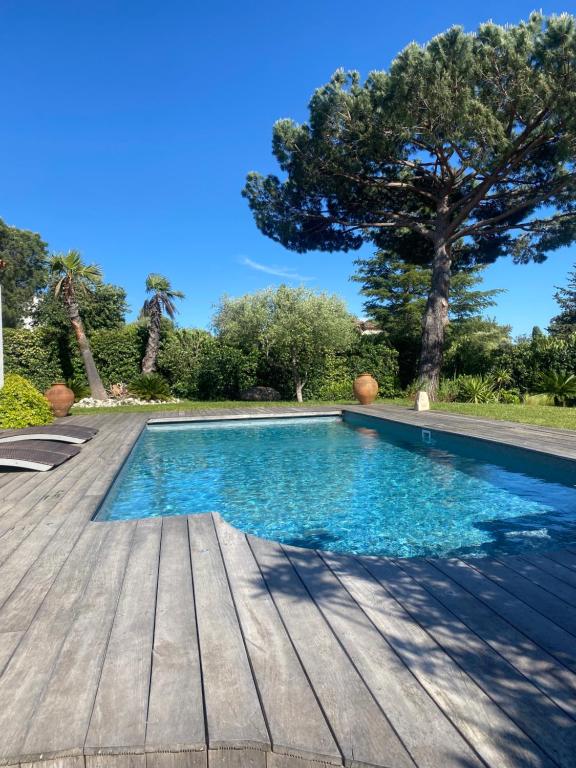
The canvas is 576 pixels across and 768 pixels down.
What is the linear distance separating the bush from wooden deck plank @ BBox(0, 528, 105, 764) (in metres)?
6.66

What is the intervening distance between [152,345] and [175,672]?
1537 cm

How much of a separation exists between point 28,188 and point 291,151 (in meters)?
16.3

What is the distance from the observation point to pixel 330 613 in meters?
2.06

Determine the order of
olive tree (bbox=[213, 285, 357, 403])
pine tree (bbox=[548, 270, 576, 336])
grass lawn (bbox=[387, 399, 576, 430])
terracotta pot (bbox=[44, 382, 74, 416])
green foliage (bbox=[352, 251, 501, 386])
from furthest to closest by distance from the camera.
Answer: pine tree (bbox=[548, 270, 576, 336])
green foliage (bbox=[352, 251, 501, 386])
olive tree (bbox=[213, 285, 357, 403])
terracotta pot (bbox=[44, 382, 74, 416])
grass lawn (bbox=[387, 399, 576, 430])

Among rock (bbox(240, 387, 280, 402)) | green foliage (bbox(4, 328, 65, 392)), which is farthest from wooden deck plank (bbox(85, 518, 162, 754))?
green foliage (bbox(4, 328, 65, 392))

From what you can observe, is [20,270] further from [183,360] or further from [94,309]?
[183,360]

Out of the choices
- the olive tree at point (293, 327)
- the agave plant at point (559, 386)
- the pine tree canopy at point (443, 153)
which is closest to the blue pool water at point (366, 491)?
the olive tree at point (293, 327)

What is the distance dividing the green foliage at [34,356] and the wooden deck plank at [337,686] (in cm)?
1528

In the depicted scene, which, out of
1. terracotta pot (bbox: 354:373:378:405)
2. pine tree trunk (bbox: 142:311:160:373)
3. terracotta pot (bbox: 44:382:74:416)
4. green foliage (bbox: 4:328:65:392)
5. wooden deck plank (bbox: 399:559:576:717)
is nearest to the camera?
wooden deck plank (bbox: 399:559:576:717)

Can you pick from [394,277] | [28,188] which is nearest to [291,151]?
[394,277]

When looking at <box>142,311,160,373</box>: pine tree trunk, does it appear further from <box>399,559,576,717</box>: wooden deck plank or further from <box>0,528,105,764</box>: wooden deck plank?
<box>399,559,576,717</box>: wooden deck plank

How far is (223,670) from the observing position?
1.64 meters

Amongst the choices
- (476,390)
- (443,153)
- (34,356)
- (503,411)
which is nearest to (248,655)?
(503,411)

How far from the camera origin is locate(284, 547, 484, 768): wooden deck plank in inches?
50.2
